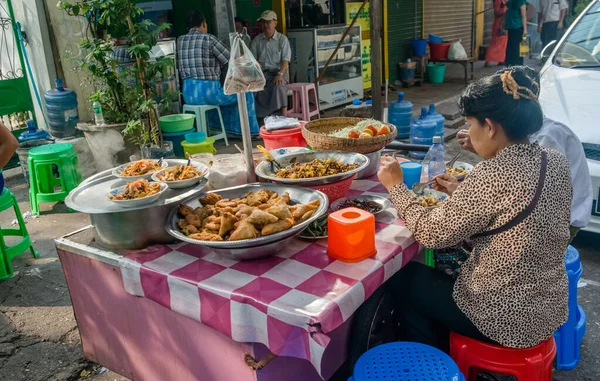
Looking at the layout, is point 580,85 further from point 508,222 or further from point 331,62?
point 331,62

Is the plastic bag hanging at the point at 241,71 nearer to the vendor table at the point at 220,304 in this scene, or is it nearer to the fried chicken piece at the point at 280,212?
the fried chicken piece at the point at 280,212

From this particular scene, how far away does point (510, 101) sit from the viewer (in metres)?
1.86

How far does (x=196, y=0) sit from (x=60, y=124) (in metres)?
3.48

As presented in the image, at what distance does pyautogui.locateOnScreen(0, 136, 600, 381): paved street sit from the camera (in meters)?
2.97

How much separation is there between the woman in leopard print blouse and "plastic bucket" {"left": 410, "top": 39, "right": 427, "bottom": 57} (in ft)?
35.1

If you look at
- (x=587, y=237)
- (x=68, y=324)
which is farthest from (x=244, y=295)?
(x=587, y=237)

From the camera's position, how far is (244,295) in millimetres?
1840

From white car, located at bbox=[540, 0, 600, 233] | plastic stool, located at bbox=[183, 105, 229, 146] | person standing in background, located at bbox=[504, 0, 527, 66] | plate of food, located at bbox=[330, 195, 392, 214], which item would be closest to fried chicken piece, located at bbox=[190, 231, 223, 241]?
Answer: plate of food, located at bbox=[330, 195, 392, 214]

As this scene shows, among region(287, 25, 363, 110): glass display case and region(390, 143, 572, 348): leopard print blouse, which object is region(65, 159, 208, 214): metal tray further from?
region(287, 25, 363, 110): glass display case

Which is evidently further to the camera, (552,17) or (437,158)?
(552,17)

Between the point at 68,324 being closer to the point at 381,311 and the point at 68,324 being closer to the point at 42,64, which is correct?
the point at 381,311

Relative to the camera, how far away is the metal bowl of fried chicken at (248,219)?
6.43 ft

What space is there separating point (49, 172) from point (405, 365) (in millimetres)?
4843

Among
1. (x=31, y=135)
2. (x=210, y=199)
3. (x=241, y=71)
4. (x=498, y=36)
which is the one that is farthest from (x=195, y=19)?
(x=498, y=36)
